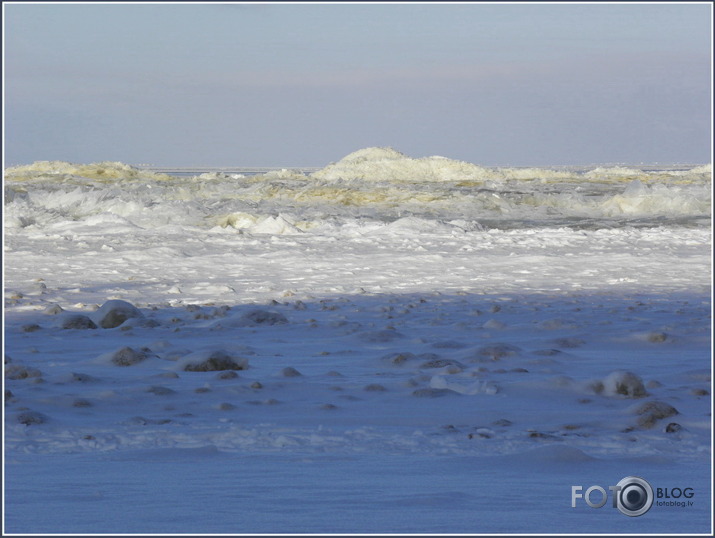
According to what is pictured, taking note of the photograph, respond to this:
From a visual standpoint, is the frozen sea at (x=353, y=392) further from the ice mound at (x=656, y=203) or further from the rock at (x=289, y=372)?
the ice mound at (x=656, y=203)

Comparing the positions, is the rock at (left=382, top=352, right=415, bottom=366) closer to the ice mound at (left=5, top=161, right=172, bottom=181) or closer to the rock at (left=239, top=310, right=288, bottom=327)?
the rock at (left=239, top=310, right=288, bottom=327)

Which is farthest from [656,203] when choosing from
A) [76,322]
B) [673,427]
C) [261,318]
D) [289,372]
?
[673,427]

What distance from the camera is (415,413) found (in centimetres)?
308

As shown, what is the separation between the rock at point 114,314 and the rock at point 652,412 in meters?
2.64

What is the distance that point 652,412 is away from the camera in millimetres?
3002

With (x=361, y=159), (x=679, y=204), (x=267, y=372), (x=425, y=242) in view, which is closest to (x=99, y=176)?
(x=361, y=159)

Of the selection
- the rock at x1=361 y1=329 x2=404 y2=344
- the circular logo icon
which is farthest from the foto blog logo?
the rock at x1=361 y1=329 x2=404 y2=344

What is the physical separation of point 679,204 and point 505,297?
10328mm

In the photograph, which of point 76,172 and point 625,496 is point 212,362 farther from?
point 76,172

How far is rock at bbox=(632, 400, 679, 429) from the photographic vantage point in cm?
294

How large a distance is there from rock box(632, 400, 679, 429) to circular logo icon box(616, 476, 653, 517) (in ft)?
2.13

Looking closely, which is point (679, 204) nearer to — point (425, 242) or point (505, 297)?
point (425, 242)

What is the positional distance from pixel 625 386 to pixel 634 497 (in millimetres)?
1141

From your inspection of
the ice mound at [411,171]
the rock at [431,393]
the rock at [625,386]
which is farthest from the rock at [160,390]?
the ice mound at [411,171]
